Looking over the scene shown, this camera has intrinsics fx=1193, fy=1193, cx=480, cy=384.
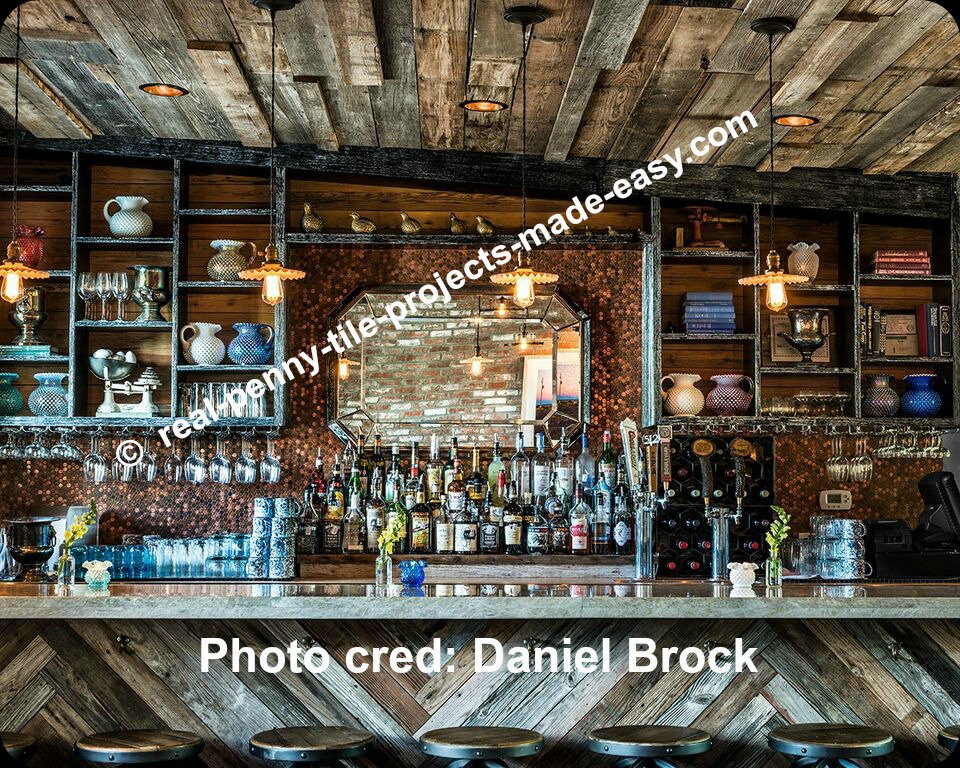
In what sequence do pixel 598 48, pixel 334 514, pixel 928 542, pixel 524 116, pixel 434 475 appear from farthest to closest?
pixel 434 475 → pixel 334 514 → pixel 928 542 → pixel 524 116 → pixel 598 48

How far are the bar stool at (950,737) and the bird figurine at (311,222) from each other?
158 inches

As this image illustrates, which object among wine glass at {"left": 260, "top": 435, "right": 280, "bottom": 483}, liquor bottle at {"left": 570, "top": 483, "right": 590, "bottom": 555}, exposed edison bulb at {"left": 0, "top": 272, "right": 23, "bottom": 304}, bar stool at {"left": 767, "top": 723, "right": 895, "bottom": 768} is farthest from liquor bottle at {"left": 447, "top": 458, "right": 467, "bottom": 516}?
bar stool at {"left": 767, "top": 723, "right": 895, "bottom": 768}

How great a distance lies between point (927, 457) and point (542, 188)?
2600 millimetres

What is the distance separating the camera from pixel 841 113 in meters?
5.22

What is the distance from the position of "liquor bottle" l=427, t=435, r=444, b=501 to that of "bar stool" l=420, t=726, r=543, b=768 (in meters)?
2.85

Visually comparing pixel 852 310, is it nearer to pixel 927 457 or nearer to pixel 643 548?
pixel 927 457

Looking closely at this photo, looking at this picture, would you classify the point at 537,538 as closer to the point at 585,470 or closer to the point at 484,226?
the point at 585,470

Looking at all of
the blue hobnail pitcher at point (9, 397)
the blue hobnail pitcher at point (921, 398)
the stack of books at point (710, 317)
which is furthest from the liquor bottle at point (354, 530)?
the blue hobnail pitcher at point (921, 398)

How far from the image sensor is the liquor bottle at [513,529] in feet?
20.1

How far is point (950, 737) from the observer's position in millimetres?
3561

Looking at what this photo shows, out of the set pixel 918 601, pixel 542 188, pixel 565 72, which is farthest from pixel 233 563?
pixel 918 601

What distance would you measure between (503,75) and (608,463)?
2.34 meters

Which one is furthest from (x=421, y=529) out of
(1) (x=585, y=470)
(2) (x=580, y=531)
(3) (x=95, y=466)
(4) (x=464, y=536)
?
(3) (x=95, y=466)

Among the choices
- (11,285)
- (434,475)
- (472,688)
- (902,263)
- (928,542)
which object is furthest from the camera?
(902,263)
